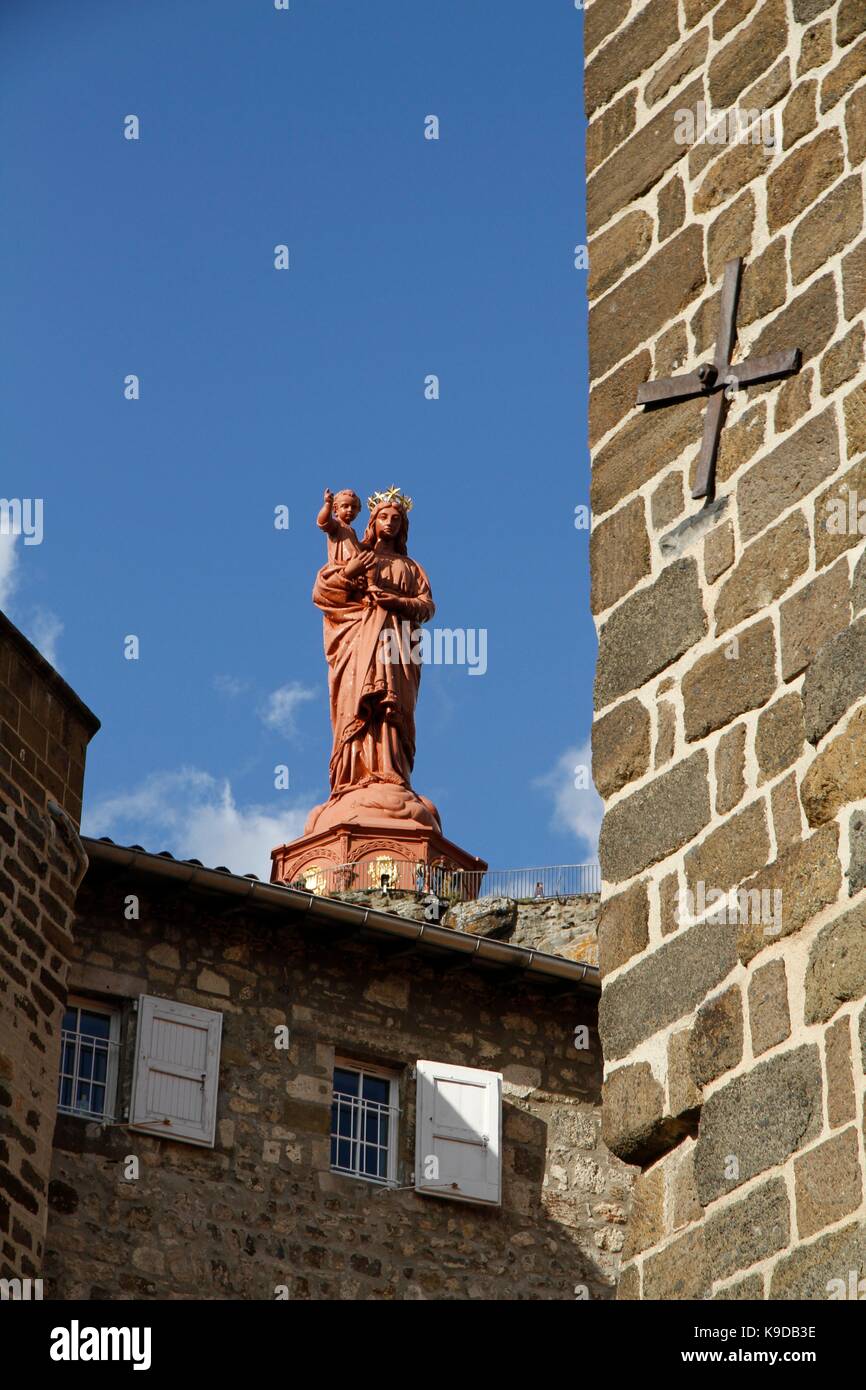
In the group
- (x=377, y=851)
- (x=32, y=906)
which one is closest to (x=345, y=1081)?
(x=32, y=906)

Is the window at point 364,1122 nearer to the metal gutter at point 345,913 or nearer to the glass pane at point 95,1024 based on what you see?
the metal gutter at point 345,913

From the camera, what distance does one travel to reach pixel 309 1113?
14125 mm

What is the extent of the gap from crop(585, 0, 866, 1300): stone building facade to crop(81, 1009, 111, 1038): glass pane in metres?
7.94

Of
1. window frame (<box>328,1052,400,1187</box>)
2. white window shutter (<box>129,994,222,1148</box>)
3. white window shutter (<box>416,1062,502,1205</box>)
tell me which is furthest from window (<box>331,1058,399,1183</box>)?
white window shutter (<box>129,994,222,1148</box>)

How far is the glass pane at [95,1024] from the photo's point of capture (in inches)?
546

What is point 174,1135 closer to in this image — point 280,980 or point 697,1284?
point 280,980

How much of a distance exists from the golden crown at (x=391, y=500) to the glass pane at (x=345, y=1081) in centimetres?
1226

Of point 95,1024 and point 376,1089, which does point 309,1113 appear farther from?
point 95,1024

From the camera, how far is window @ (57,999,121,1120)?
13.6 metres

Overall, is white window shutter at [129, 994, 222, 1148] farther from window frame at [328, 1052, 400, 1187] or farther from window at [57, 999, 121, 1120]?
window frame at [328, 1052, 400, 1187]

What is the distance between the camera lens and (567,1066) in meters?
15.2

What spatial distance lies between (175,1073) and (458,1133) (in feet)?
6.21

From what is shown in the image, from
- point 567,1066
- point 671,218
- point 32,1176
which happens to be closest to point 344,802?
point 567,1066

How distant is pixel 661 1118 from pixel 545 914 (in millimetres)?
15846
